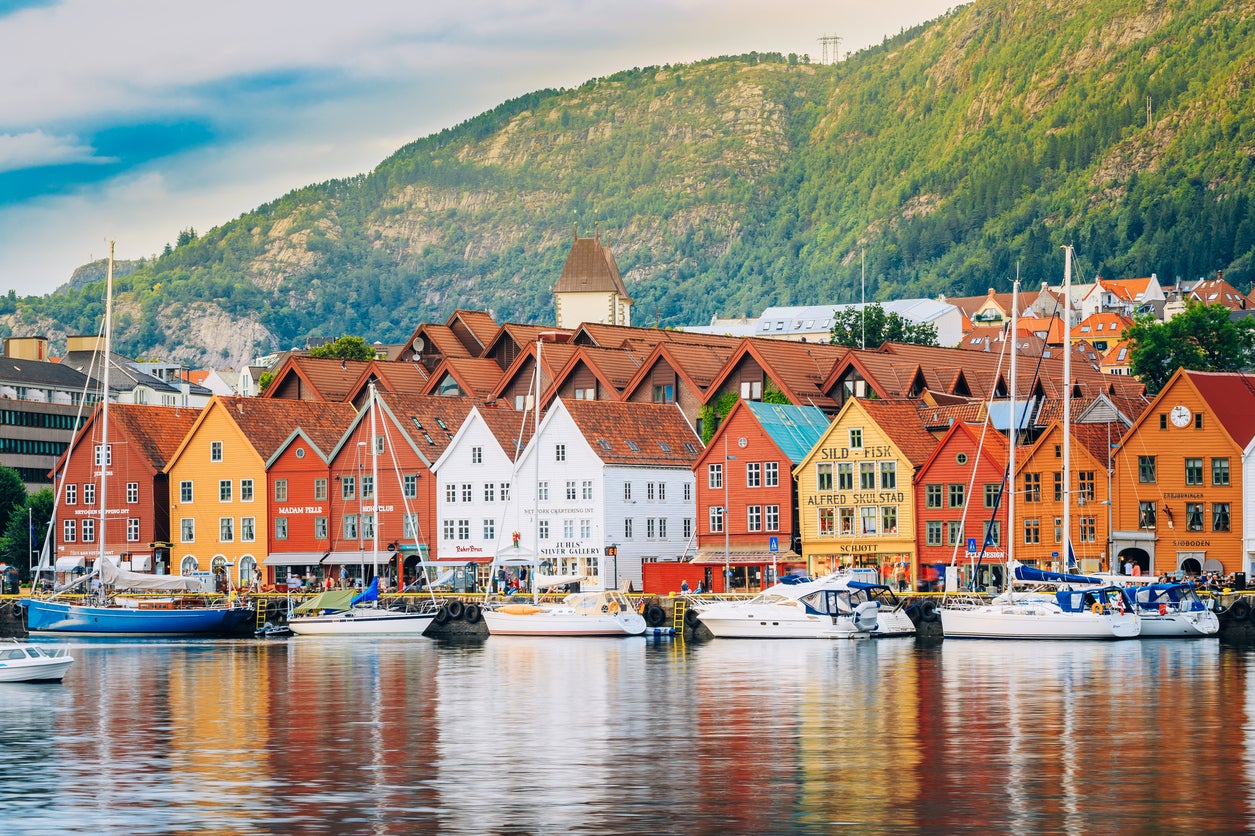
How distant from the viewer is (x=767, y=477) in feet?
382

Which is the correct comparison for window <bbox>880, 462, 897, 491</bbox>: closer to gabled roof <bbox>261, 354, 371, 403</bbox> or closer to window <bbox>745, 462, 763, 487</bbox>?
window <bbox>745, 462, 763, 487</bbox>

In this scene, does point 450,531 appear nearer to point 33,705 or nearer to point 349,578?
point 349,578

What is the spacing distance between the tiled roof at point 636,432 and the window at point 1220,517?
32.0 m

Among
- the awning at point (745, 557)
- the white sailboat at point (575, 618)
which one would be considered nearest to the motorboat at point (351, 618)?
the white sailboat at point (575, 618)

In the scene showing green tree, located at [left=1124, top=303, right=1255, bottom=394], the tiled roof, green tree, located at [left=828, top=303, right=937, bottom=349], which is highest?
green tree, located at [left=828, top=303, right=937, bottom=349]

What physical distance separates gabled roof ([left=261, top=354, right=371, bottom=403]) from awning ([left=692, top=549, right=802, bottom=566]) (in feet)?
128

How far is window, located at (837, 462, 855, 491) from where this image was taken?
371 feet

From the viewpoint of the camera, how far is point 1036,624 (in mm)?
85438

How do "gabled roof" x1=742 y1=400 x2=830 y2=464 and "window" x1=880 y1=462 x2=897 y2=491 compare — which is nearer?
"window" x1=880 y1=462 x2=897 y2=491

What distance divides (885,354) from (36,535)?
63500 mm

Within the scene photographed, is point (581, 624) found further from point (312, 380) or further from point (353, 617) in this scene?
point (312, 380)

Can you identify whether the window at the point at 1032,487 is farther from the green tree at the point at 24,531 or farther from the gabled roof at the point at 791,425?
the green tree at the point at 24,531


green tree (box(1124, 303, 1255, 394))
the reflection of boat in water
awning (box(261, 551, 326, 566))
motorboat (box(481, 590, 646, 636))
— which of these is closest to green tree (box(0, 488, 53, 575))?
awning (box(261, 551, 326, 566))

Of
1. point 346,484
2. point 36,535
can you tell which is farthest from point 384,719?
point 36,535
